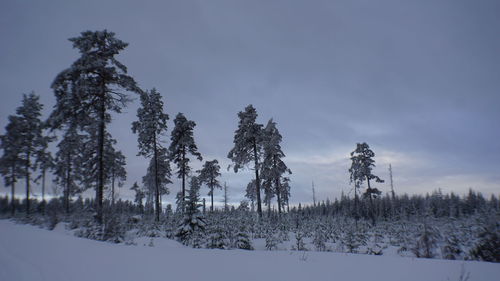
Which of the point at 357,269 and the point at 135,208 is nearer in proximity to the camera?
the point at 357,269

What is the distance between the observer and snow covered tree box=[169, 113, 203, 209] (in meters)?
25.5

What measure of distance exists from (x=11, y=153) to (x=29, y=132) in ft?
9.60

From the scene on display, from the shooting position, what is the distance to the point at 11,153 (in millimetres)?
26359

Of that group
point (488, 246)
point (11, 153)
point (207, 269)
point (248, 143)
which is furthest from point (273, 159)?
point (11, 153)

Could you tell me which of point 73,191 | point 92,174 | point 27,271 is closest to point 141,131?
point 92,174

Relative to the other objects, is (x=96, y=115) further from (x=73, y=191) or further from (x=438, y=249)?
(x=73, y=191)

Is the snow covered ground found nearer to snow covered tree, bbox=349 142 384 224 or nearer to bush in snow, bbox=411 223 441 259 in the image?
bush in snow, bbox=411 223 441 259

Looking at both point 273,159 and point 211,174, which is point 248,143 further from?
point 211,174

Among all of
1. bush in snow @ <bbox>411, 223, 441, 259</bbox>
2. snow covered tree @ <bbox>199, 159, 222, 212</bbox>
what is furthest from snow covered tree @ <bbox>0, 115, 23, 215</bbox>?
bush in snow @ <bbox>411, 223, 441, 259</bbox>

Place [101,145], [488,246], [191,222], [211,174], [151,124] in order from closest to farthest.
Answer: [488,246], [191,222], [101,145], [151,124], [211,174]

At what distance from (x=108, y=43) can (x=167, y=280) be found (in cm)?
1520

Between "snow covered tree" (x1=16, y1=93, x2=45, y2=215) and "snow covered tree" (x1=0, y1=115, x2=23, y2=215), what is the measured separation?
0.31 metres

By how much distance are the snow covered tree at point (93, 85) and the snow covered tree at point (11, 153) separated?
20931 mm

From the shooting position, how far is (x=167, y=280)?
3.47 meters
